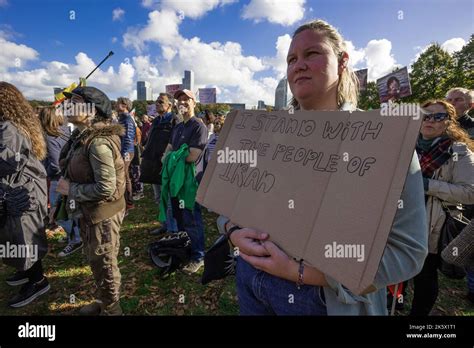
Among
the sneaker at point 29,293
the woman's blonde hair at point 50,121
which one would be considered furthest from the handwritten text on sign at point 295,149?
the woman's blonde hair at point 50,121

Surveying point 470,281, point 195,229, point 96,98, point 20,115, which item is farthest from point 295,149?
point 470,281

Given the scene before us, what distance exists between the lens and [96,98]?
2.75 meters

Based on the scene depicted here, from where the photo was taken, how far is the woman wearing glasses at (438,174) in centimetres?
241

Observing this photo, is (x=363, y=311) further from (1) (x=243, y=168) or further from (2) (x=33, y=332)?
(2) (x=33, y=332)

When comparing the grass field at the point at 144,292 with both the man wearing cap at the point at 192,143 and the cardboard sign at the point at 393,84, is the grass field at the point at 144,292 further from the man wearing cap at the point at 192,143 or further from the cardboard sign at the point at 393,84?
the cardboard sign at the point at 393,84

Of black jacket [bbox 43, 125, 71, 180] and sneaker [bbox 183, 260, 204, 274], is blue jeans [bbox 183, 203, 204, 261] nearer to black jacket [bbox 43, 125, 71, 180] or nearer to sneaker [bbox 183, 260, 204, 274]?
sneaker [bbox 183, 260, 204, 274]

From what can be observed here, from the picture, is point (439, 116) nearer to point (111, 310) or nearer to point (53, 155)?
point (111, 310)

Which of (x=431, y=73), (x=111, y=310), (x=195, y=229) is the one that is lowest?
(x=111, y=310)

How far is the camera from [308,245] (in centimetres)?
106

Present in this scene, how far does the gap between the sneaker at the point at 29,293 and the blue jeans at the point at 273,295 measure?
3494mm

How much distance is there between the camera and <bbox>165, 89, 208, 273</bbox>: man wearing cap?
3.90 meters

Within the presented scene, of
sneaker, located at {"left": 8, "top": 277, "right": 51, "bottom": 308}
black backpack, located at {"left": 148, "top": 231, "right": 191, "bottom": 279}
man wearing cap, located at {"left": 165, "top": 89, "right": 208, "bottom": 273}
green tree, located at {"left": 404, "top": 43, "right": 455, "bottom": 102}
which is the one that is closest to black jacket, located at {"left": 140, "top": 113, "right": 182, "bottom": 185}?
man wearing cap, located at {"left": 165, "top": 89, "right": 208, "bottom": 273}

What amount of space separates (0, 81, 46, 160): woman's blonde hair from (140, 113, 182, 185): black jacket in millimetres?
1956

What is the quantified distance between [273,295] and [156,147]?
14.0 feet
